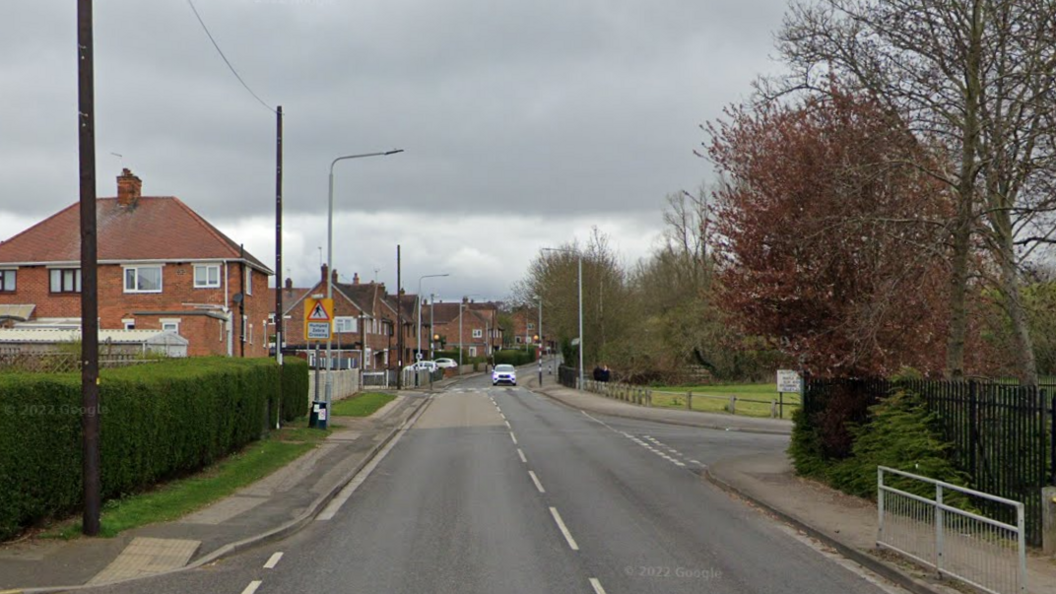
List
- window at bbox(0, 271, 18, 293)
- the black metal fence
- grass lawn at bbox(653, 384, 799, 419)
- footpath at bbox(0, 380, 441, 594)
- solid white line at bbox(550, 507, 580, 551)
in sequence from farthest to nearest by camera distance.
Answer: window at bbox(0, 271, 18, 293) → grass lawn at bbox(653, 384, 799, 419) → solid white line at bbox(550, 507, 580, 551) → the black metal fence → footpath at bbox(0, 380, 441, 594)

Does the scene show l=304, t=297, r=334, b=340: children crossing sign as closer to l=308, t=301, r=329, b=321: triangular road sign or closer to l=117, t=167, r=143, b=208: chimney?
l=308, t=301, r=329, b=321: triangular road sign

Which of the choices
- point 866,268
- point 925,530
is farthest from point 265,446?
point 925,530

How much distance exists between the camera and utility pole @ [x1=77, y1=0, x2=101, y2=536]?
38.8 feet

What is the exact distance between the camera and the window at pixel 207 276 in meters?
47.2

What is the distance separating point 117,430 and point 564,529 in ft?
20.9

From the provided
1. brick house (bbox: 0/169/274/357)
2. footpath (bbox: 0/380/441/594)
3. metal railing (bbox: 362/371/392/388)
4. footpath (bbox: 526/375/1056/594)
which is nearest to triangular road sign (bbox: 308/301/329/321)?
footpath (bbox: 0/380/441/594)

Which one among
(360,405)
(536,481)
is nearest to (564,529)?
(536,481)

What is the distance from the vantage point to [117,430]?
44.5 ft

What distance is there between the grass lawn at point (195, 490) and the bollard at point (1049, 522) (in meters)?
11.2

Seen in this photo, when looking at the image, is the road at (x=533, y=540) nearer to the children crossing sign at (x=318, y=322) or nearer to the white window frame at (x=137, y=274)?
the children crossing sign at (x=318, y=322)

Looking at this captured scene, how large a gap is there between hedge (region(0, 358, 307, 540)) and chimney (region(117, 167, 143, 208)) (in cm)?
3153

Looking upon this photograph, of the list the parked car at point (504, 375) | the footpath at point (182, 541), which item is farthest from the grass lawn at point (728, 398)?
the footpath at point (182, 541)

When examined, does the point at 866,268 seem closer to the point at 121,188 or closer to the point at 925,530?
the point at 925,530

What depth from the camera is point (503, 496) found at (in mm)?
17047
